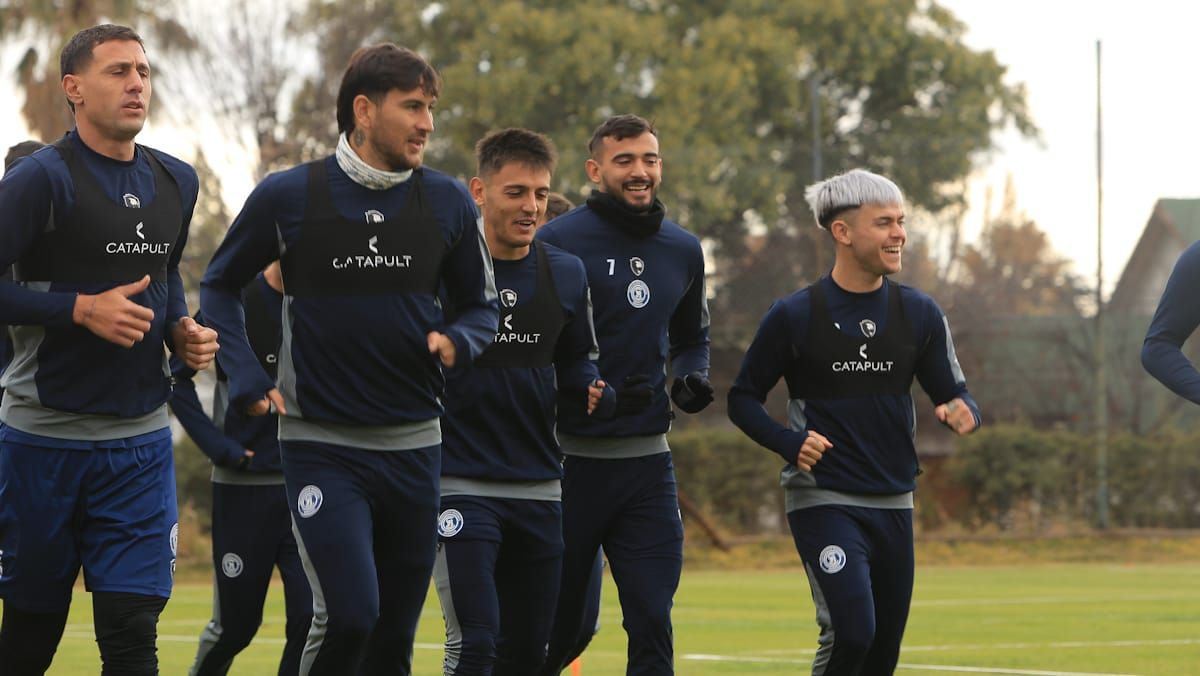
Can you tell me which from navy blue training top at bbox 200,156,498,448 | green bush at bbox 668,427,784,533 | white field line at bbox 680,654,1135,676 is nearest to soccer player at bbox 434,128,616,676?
navy blue training top at bbox 200,156,498,448

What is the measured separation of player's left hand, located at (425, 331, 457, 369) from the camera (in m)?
6.23

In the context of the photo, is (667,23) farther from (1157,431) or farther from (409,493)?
(409,493)

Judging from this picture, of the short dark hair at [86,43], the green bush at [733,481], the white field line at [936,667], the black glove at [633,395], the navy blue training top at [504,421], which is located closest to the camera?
the short dark hair at [86,43]

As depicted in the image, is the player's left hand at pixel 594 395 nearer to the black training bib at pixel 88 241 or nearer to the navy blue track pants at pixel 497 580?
the navy blue track pants at pixel 497 580

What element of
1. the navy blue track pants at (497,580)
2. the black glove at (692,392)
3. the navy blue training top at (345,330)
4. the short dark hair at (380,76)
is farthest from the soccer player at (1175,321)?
the short dark hair at (380,76)

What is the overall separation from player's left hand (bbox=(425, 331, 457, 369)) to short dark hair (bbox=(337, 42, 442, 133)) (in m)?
0.78

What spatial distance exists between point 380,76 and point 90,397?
146 cm

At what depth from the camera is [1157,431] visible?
24266 millimetres

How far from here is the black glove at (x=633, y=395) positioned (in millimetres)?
7859

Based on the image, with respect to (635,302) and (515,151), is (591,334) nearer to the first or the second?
(635,302)

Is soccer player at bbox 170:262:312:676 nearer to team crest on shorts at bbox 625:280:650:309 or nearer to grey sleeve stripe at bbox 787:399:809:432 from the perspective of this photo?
team crest on shorts at bbox 625:280:650:309

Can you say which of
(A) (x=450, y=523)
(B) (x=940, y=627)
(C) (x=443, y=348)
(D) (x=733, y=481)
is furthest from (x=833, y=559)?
(D) (x=733, y=481)

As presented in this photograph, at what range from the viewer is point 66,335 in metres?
6.67

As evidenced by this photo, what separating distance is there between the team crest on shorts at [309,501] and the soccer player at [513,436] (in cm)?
123
